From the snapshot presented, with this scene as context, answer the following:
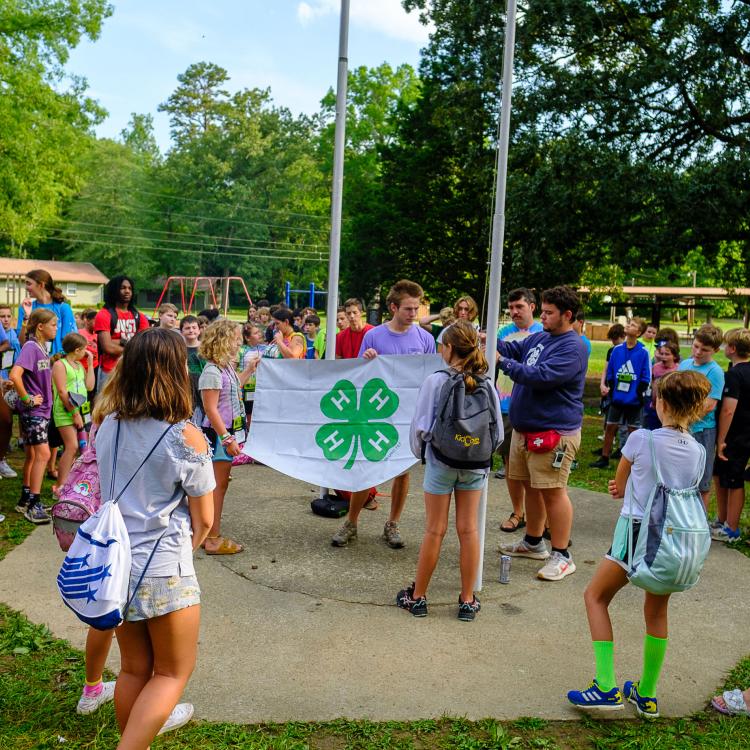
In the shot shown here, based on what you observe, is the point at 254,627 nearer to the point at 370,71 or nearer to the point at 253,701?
the point at 253,701

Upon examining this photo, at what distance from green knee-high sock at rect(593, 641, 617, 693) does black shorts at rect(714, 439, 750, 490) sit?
3.54 m

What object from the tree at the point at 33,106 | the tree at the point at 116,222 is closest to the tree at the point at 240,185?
the tree at the point at 116,222

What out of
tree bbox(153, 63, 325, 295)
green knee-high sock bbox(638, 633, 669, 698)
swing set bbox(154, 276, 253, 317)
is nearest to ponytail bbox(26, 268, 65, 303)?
green knee-high sock bbox(638, 633, 669, 698)

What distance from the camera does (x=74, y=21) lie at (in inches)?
1056

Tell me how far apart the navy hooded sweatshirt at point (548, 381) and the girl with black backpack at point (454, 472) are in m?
0.78

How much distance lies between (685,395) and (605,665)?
1.37 meters

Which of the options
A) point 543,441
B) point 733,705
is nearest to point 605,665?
point 733,705

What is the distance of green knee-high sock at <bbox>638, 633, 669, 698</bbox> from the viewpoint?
371 cm

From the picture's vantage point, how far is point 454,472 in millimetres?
4637

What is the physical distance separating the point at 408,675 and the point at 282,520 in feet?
9.39

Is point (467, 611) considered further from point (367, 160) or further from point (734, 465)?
point (367, 160)

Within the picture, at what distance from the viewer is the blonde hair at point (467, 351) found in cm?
459

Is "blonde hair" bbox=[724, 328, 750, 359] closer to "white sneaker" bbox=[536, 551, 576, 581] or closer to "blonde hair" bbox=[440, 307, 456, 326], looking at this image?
"white sneaker" bbox=[536, 551, 576, 581]

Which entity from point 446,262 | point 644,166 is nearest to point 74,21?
point 446,262
